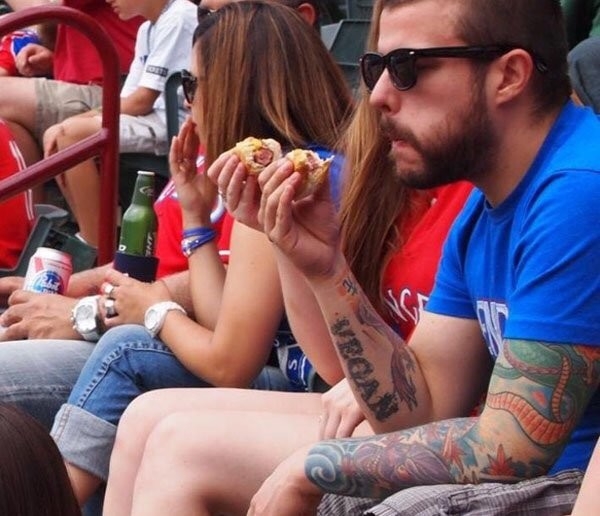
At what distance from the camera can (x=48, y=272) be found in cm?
427

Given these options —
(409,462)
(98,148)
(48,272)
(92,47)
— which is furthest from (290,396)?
(92,47)

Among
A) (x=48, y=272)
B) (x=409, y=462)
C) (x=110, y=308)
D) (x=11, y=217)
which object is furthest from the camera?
(x=11, y=217)

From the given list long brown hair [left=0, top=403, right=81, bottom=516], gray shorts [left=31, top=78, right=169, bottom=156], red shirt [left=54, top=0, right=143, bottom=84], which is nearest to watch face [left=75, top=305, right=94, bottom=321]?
long brown hair [left=0, top=403, right=81, bottom=516]

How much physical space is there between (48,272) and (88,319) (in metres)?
0.38

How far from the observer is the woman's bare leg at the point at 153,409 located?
10.8 feet

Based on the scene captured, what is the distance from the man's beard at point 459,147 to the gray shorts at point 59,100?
4309 millimetres

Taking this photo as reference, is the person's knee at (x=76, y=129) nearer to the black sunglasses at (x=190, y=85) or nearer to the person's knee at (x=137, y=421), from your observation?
the black sunglasses at (x=190, y=85)

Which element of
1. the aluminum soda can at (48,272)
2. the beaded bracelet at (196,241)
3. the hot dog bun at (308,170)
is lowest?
the aluminum soda can at (48,272)

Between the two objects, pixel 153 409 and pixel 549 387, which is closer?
pixel 549 387

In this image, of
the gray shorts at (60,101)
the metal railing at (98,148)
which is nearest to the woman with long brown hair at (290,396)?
the metal railing at (98,148)

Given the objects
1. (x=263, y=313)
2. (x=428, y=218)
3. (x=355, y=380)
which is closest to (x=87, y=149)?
(x=263, y=313)

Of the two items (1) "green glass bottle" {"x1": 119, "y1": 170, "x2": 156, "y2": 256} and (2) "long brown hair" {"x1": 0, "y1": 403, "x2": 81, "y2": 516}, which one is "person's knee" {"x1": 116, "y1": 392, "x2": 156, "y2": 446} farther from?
(2) "long brown hair" {"x1": 0, "y1": 403, "x2": 81, "y2": 516}

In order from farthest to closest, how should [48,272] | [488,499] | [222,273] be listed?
[48,272], [222,273], [488,499]

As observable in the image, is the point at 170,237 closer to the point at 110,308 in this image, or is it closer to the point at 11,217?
the point at 110,308
